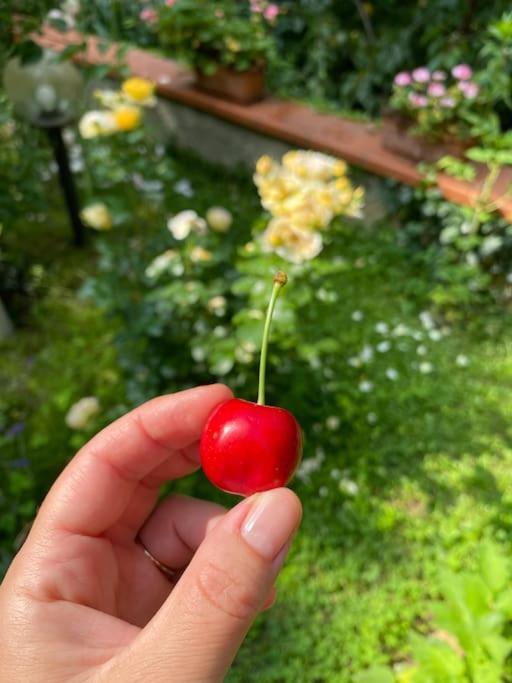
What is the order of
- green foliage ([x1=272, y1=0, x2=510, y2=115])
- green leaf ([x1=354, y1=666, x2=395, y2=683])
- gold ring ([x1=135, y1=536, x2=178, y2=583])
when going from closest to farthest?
gold ring ([x1=135, y1=536, x2=178, y2=583]) → green leaf ([x1=354, y1=666, x2=395, y2=683]) → green foliage ([x1=272, y1=0, x2=510, y2=115])

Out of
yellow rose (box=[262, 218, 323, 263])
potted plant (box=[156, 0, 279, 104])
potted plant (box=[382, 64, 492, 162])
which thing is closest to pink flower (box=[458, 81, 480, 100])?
potted plant (box=[382, 64, 492, 162])

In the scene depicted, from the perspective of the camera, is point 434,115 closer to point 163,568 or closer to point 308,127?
point 308,127

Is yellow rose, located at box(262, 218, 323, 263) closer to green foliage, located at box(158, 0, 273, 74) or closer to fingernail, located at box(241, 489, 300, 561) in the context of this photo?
fingernail, located at box(241, 489, 300, 561)

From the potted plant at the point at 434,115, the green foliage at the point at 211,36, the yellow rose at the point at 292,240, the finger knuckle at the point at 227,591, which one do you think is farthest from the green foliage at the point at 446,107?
the finger knuckle at the point at 227,591

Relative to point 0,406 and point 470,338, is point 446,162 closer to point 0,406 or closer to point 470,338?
point 470,338

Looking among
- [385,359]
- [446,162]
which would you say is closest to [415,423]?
[385,359]

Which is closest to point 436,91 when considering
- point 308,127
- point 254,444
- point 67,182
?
point 308,127

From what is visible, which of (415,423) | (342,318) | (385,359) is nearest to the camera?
(415,423)
